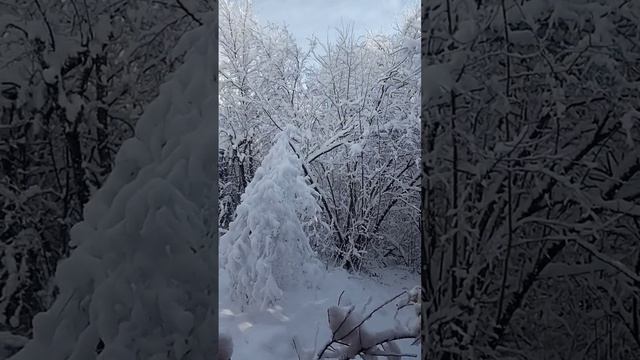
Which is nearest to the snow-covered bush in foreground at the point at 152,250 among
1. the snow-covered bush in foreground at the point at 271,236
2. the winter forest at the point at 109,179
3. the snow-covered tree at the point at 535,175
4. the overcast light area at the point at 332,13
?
the winter forest at the point at 109,179

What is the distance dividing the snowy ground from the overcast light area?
874mm

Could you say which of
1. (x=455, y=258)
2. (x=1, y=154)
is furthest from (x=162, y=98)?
(x=455, y=258)

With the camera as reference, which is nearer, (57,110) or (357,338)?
(57,110)

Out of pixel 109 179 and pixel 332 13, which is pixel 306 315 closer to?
pixel 109 179

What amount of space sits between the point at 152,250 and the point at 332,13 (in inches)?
41.8

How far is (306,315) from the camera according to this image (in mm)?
1406

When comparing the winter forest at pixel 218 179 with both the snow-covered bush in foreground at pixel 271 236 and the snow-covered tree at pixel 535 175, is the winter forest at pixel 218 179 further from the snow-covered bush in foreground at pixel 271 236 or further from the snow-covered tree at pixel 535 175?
the snow-covered bush in foreground at pixel 271 236

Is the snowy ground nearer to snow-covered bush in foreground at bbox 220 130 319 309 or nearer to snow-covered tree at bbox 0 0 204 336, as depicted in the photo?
snow-covered bush in foreground at bbox 220 130 319 309

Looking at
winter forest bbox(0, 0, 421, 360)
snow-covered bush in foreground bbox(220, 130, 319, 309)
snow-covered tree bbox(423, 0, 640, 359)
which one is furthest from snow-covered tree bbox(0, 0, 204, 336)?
snow-covered bush in foreground bbox(220, 130, 319, 309)

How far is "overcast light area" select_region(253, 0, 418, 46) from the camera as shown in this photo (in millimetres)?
1518

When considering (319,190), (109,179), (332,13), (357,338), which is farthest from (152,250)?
(332,13)

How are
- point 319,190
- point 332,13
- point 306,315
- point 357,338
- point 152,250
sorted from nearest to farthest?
point 152,250 < point 357,338 < point 306,315 < point 332,13 < point 319,190

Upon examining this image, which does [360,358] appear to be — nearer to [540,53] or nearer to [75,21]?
[540,53]

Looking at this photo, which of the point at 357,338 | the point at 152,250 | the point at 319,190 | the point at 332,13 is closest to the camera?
the point at 152,250
